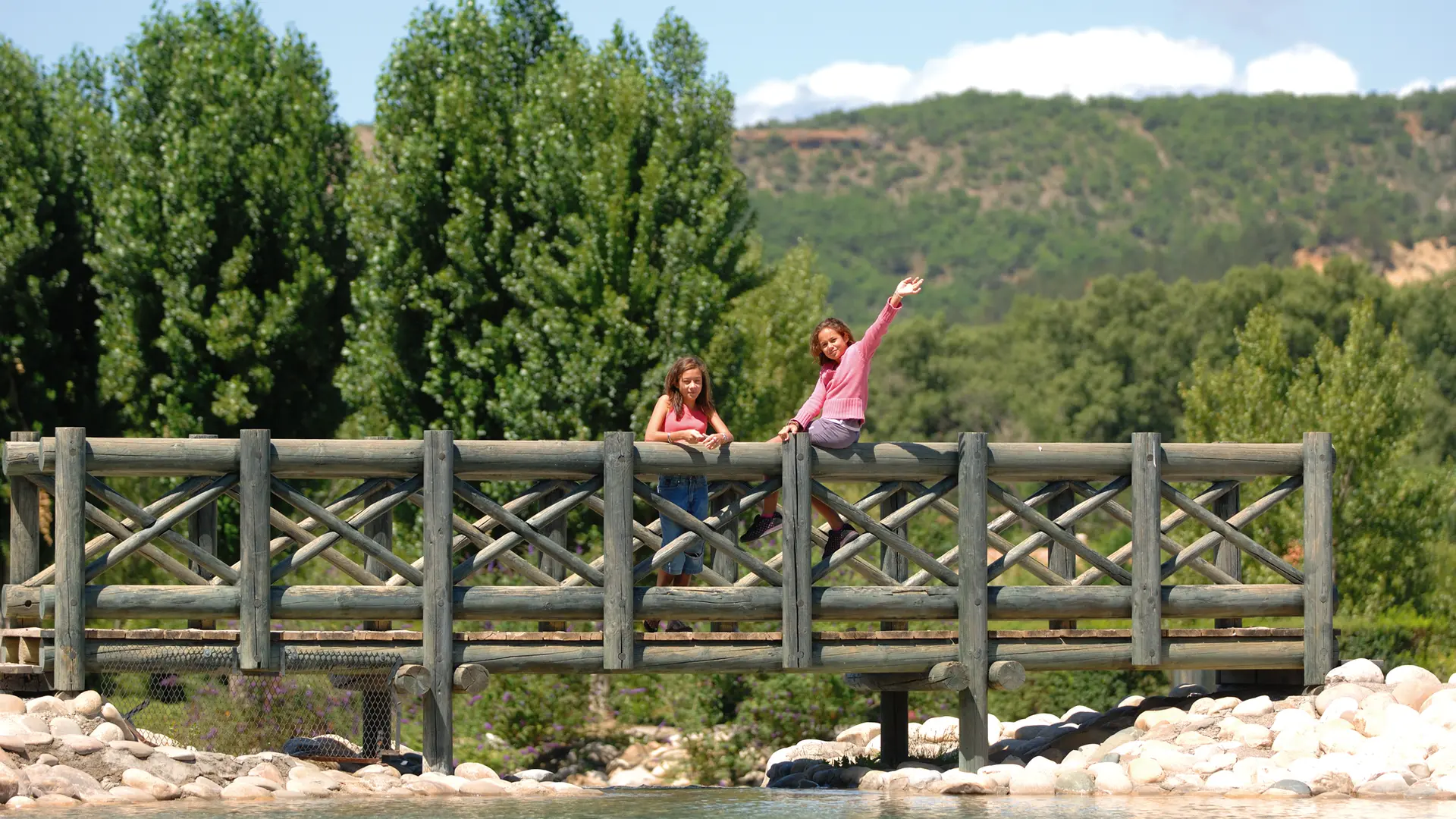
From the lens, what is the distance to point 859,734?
16.2 metres

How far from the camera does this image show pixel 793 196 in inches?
7096

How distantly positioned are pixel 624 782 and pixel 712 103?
10.1 m

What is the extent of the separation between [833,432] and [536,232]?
37.9 ft

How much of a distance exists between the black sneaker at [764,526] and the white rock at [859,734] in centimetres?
482

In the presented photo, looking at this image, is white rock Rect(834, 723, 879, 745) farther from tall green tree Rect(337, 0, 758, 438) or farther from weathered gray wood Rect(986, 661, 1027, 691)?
tall green tree Rect(337, 0, 758, 438)

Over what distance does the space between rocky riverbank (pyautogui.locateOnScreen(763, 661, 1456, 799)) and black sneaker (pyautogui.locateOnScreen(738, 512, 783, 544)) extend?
1.97 m

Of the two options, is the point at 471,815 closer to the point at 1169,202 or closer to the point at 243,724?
the point at 243,724

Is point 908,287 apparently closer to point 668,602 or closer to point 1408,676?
point 668,602

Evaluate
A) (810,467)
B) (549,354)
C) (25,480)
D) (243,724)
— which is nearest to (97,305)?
(549,354)

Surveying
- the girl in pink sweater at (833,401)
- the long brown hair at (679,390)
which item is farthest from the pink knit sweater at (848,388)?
the long brown hair at (679,390)

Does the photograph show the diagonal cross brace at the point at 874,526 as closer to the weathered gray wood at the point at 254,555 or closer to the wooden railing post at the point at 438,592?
the wooden railing post at the point at 438,592

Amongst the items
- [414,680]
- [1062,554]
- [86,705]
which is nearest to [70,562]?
[86,705]

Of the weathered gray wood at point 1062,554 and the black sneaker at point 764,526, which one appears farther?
the weathered gray wood at point 1062,554

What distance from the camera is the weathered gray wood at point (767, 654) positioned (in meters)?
11.5
